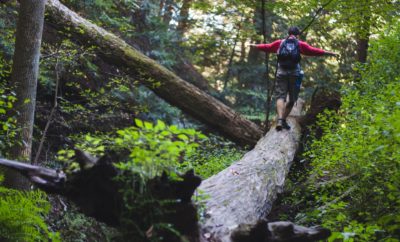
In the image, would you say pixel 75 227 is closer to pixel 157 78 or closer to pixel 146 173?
pixel 157 78

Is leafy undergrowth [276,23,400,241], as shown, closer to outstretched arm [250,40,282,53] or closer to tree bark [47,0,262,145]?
outstretched arm [250,40,282,53]

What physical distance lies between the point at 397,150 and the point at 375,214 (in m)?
0.97

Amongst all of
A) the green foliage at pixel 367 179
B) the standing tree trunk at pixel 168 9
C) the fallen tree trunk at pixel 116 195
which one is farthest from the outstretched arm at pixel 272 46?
the standing tree trunk at pixel 168 9

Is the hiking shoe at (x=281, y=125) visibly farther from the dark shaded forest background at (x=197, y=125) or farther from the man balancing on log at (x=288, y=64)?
the dark shaded forest background at (x=197, y=125)

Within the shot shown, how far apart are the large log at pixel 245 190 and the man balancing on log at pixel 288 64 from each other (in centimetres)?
93

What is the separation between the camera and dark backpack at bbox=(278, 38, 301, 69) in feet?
28.9

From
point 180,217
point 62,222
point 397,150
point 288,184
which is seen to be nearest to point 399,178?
point 397,150

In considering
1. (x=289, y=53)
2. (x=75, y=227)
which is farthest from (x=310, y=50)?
(x=75, y=227)

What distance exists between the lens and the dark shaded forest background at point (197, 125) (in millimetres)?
3393

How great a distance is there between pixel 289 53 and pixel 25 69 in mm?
5107

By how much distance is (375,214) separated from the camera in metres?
4.74

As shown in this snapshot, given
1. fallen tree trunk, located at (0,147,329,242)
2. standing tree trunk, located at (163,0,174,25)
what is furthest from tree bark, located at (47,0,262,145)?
fallen tree trunk, located at (0,147,329,242)

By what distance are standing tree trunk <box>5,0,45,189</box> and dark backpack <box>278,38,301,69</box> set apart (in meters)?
4.78

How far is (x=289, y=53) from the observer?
883cm
